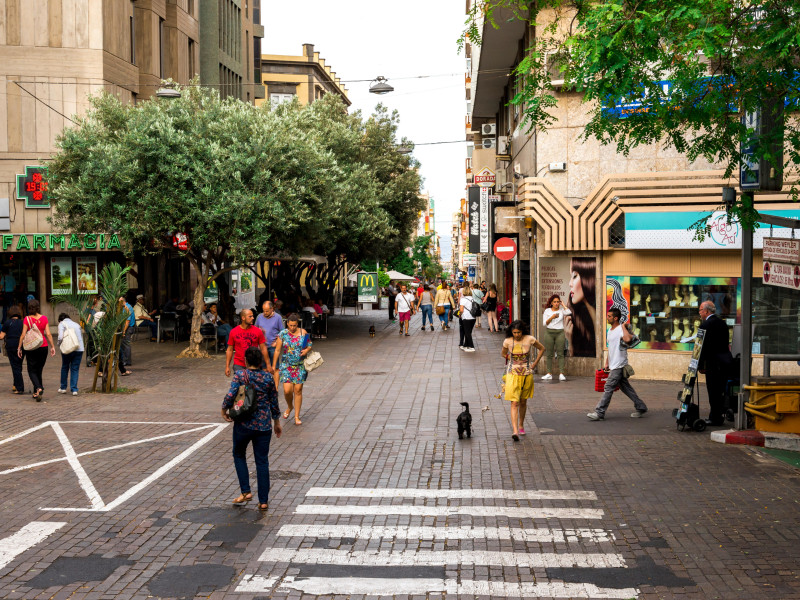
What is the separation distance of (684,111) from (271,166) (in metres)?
14.9

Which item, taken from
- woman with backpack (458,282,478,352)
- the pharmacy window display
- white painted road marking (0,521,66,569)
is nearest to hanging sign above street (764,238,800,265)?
the pharmacy window display

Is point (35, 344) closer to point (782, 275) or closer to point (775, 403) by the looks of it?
point (775, 403)

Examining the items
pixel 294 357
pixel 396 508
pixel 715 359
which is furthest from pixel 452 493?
pixel 715 359

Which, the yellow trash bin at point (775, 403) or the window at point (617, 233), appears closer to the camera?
the yellow trash bin at point (775, 403)

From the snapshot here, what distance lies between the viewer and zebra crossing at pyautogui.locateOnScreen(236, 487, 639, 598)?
6.52m

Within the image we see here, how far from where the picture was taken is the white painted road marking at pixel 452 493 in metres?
9.07

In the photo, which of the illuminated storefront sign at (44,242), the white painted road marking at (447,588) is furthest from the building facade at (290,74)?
the white painted road marking at (447,588)

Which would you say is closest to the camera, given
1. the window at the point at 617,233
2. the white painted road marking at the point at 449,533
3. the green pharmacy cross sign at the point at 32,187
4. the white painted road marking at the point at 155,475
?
the white painted road marking at the point at 449,533

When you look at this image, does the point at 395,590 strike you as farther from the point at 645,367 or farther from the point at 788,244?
the point at 645,367

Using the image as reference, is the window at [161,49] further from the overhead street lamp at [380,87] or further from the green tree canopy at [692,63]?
the green tree canopy at [692,63]

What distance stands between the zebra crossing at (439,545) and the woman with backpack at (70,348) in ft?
28.2

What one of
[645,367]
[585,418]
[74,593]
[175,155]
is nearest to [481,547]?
[74,593]

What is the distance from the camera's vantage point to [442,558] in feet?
23.4

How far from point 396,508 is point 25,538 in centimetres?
332
